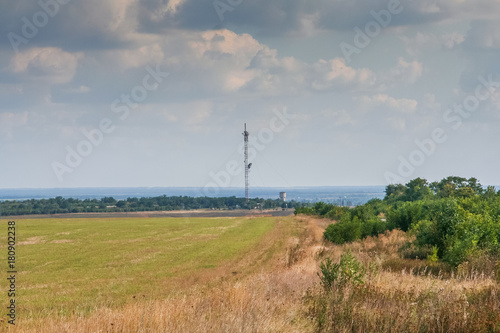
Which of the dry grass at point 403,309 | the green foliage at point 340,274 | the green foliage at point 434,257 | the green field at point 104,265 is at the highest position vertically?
the green foliage at point 340,274

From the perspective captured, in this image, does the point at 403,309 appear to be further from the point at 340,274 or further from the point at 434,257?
the point at 434,257

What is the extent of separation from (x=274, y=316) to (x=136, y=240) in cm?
4825

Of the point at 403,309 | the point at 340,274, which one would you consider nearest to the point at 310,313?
the point at 403,309

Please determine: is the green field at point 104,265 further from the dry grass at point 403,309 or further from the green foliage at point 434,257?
the green foliage at point 434,257

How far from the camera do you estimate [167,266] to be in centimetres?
3728

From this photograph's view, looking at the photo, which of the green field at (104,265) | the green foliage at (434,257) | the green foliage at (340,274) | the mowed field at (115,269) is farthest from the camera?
the green foliage at (434,257)

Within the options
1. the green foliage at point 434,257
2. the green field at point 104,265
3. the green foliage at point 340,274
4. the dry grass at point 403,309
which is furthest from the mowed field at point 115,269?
the green foliage at point 434,257

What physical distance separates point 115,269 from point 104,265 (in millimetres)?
2654

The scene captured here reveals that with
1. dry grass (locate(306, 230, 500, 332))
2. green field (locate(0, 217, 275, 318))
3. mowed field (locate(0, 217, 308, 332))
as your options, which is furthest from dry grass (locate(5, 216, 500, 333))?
green field (locate(0, 217, 275, 318))

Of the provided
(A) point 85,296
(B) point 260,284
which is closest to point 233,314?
(B) point 260,284

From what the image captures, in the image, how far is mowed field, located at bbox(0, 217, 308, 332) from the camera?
22062 mm

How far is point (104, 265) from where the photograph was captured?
38125 millimetres

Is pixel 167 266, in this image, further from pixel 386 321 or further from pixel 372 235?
pixel 386 321

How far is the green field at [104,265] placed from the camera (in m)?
24.3
